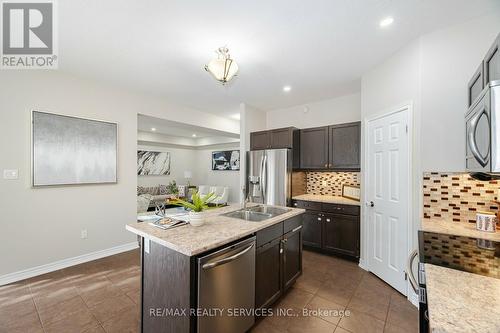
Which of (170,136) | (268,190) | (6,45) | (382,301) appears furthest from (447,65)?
(170,136)

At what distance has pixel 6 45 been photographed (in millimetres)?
2291

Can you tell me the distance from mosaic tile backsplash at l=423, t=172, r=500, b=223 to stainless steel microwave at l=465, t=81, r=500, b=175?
38.3 inches

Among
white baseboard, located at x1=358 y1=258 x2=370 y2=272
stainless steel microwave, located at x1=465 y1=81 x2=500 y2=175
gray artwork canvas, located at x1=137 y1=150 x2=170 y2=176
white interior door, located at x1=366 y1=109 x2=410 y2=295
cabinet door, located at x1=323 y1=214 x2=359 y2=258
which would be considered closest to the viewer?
stainless steel microwave, located at x1=465 y1=81 x2=500 y2=175

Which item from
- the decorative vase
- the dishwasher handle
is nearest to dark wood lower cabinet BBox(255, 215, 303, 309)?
the dishwasher handle

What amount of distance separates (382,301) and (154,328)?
2.30m

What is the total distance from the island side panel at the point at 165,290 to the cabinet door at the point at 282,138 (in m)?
3.08

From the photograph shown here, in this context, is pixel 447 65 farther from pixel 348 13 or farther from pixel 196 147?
pixel 196 147

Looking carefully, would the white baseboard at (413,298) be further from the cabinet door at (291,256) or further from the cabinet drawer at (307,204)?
the cabinet drawer at (307,204)

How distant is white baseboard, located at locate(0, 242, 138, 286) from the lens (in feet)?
8.56

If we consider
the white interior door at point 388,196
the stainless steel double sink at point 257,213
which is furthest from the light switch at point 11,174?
the white interior door at point 388,196

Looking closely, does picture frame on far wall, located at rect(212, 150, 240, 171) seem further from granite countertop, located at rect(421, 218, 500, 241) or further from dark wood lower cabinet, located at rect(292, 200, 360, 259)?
granite countertop, located at rect(421, 218, 500, 241)

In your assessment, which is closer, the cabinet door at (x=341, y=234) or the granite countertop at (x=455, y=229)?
the granite countertop at (x=455, y=229)

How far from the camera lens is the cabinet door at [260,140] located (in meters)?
4.37

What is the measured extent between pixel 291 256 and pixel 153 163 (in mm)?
7007
